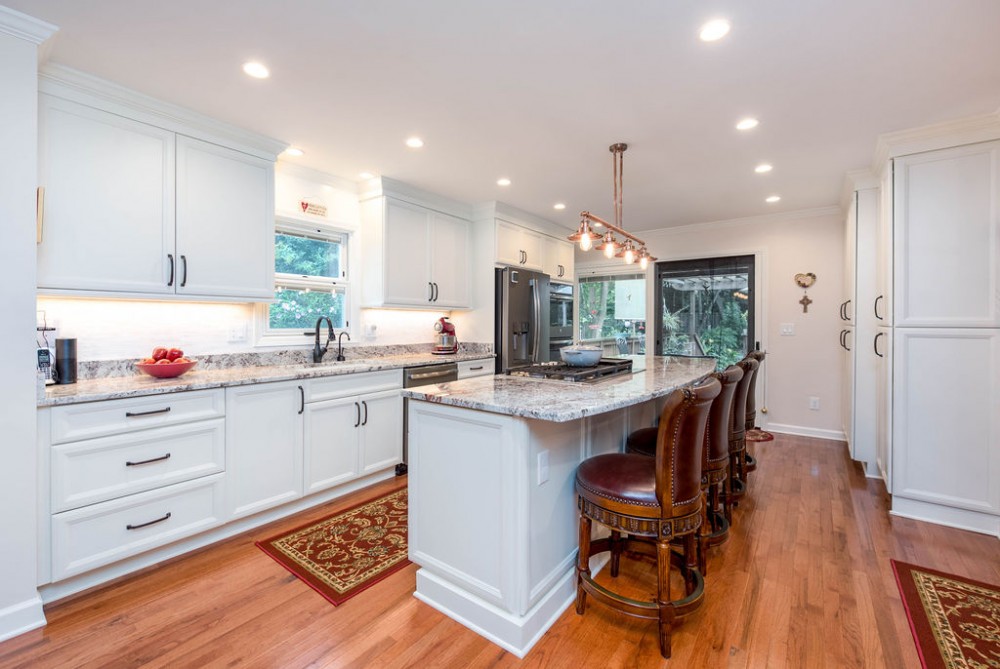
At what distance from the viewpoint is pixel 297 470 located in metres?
2.77

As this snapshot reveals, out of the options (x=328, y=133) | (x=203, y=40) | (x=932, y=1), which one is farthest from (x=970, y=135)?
(x=203, y=40)

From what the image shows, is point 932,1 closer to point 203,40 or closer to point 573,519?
point 573,519

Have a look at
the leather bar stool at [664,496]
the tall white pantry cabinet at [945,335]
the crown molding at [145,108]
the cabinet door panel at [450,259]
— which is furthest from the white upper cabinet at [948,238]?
the crown molding at [145,108]

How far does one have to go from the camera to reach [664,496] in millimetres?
1567

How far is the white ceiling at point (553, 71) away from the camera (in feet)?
5.68

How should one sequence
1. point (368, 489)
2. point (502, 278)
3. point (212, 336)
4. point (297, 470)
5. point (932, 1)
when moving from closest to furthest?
point (932, 1), point (297, 470), point (212, 336), point (368, 489), point (502, 278)

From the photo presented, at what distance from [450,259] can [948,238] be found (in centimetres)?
360

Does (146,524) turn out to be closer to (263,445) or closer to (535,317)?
(263,445)

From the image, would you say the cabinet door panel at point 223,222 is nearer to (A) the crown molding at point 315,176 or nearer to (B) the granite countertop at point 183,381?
(A) the crown molding at point 315,176

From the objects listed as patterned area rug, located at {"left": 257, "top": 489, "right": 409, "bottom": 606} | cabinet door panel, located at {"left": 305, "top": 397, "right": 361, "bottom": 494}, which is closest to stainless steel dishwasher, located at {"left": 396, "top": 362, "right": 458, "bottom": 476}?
cabinet door panel, located at {"left": 305, "top": 397, "right": 361, "bottom": 494}

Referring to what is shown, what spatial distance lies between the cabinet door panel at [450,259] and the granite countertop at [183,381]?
1042 mm

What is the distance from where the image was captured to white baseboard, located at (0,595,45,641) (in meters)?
1.70

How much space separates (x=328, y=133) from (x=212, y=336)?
155cm

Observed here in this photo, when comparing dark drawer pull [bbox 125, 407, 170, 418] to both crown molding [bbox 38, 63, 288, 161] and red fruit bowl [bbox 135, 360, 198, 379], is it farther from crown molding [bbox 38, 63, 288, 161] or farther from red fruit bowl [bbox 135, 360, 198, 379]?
crown molding [bbox 38, 63, 288, 161]
